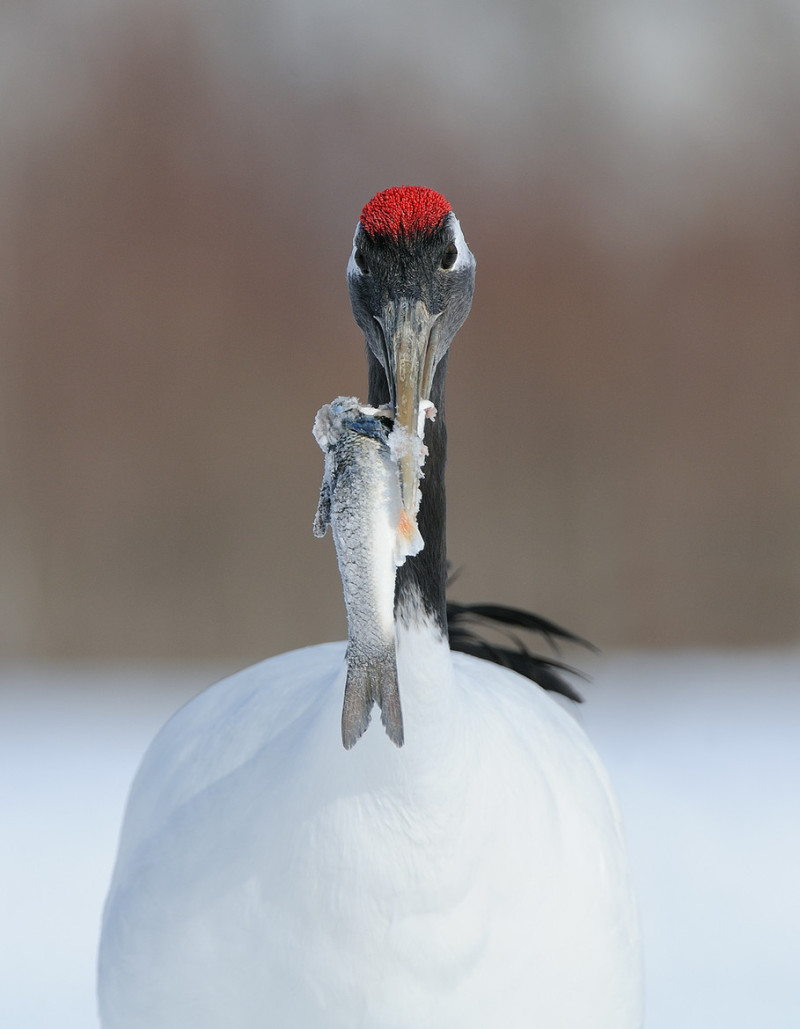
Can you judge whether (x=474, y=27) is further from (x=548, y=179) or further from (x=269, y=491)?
(x=269, y=491)

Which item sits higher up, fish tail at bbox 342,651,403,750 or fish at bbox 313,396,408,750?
fish at bbox 313,396,408,750

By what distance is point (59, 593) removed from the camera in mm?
3576

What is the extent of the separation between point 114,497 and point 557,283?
4.99 ft

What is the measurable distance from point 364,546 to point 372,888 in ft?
1.13

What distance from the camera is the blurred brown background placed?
342cm

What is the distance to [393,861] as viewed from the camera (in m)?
0.99

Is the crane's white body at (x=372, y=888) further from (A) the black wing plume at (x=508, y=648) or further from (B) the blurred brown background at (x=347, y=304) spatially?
(B) the blurred brown background at (x=347, y=304)

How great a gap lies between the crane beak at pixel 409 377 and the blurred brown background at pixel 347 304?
2.42 m

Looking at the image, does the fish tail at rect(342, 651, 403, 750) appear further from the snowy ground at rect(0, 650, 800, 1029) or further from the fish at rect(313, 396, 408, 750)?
the snowy ground at rect(0, 650, 800, 1029)

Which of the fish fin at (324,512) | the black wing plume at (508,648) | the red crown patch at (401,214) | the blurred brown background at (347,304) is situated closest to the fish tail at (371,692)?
the fish fin at (324,512)

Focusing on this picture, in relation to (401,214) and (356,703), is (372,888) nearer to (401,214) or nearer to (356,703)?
(356,703)

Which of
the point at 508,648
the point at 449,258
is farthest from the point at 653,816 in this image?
the point at 449,258

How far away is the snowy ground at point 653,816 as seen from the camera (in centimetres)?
194

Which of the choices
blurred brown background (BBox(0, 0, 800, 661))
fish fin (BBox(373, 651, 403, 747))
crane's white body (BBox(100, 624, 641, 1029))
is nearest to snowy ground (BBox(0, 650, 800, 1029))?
blurred brown background (BBox(0, 0, 800, 661))
